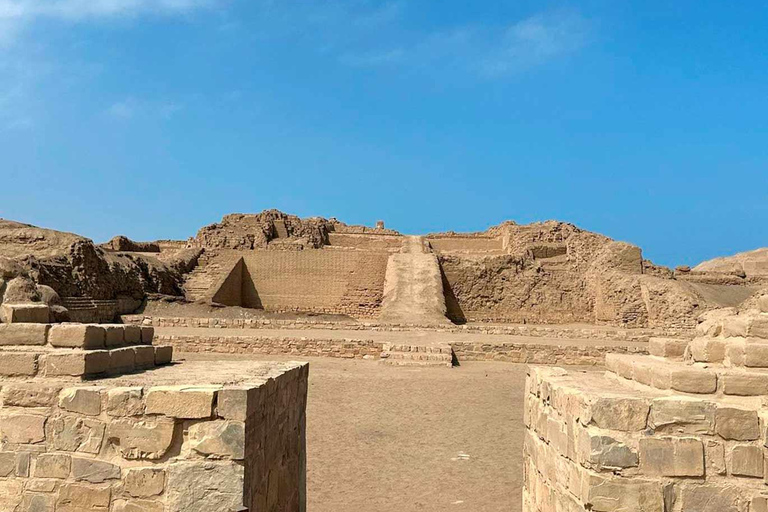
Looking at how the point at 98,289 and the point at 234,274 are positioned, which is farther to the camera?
the point at 234,274

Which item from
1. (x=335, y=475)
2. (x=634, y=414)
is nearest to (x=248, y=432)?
(x=634, y=414)

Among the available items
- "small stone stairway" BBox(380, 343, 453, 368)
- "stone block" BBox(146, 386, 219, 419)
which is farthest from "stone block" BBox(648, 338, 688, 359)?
"small stone stairway" BBox(380, 343, 453, 368)

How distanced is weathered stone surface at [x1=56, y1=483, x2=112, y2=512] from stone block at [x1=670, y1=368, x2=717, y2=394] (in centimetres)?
303

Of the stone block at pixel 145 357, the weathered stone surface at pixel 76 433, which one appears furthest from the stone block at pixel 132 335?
the weathered stone surface at pixel 76 433

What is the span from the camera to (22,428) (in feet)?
11.5

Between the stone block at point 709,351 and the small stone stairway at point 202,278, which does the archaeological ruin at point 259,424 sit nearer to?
the stone block at point 709,351

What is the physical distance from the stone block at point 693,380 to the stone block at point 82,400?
121 inches

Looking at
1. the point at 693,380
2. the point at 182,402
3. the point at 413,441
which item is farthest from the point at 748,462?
the point at 413,441

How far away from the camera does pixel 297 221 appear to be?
3127cm

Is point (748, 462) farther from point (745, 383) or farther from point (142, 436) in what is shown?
point (142, 436)

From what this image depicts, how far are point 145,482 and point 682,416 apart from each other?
275 cm

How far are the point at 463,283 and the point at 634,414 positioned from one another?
21.9m

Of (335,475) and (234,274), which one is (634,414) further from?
(234,274)

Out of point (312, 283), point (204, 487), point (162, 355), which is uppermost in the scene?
point (312, 283)
